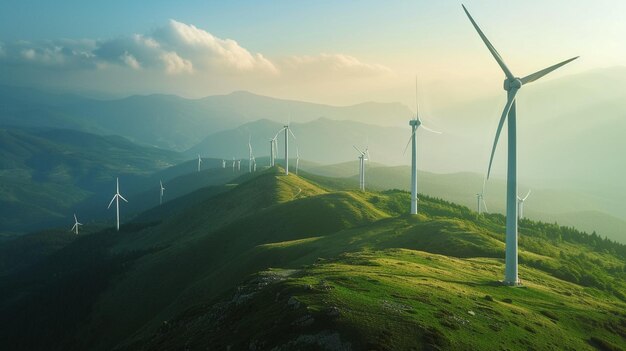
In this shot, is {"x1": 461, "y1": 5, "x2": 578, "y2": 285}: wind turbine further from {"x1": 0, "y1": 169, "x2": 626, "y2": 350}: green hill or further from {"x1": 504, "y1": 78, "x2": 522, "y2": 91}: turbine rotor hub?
{"x1": 0, "y1": 169, "x2": 626, "y2": 350}: green hill

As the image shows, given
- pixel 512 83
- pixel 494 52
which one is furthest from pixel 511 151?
pixel 494 52

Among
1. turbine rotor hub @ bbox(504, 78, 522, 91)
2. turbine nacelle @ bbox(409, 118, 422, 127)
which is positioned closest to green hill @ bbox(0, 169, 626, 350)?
turbine nacelle @ bbox(409, 118, 422, 127)

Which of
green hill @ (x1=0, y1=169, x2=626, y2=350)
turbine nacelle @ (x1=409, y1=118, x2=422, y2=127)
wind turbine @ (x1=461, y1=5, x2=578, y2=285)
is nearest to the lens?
green hill @ (x1=0, y1=169, x2=626, y2=350)

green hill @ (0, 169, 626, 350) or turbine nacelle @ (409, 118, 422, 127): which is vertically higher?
turbine nacelle @ (409, 118, 422, 127)

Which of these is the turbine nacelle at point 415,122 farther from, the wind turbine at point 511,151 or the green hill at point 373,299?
the wind turbine at point 511,151

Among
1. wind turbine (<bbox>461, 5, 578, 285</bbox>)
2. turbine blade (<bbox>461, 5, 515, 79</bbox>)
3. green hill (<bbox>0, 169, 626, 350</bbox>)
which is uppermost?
turbine blade (<bbox>461, 5, 515, 79</bbox>)

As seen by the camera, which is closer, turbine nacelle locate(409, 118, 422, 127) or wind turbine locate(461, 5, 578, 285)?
wind turbine locate(461, 5, 578, 285)

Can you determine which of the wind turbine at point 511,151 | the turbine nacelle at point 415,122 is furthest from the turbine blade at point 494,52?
the turbine nacelle at point 415,122

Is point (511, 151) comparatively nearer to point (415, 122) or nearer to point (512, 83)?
point (512, 83)

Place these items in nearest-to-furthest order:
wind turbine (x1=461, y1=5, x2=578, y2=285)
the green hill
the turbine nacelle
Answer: the green hill < wind turbine (x1=461, y1=5, x2=578, y2=285) < the turbine nacelle
